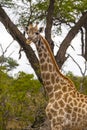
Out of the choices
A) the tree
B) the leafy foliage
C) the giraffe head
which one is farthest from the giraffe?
the tree

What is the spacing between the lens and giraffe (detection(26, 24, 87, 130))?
8648 mm

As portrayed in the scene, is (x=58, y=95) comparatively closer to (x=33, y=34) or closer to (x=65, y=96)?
(x=65, y=96)

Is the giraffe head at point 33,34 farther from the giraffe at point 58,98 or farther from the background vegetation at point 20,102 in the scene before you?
the background vegetation at point 20,102

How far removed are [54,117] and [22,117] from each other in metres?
3.93

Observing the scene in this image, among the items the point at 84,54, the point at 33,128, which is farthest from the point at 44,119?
the point at 84,54

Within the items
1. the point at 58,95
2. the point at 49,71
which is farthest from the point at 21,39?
the point at 58,95

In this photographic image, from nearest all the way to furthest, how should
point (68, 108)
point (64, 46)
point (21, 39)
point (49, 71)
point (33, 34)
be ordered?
1. point (68, 108)
2. point (33, 34)
3. point (49, 71)
4. point (21, 39)
5. point (64, 46)

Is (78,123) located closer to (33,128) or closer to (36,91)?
(33,128)

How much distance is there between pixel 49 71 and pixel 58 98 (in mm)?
600

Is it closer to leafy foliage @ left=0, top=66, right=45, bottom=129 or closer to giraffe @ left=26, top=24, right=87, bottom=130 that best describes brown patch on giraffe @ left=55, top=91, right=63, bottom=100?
giraffe @ left=26, top=24, right=87, bottom=130

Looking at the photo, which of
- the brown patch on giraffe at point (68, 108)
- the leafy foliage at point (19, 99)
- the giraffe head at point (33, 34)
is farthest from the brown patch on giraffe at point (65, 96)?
the leafy foliage at point (19, 99)

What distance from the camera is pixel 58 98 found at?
8812mm

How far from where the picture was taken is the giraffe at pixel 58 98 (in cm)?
865

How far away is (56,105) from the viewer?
8.70 metres
